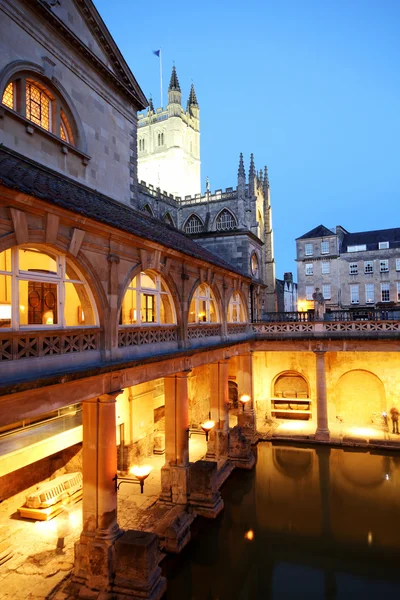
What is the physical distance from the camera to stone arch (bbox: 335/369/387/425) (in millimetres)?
25000

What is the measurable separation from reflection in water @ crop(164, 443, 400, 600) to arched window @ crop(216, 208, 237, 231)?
2637 cm

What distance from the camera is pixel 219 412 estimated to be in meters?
19.2

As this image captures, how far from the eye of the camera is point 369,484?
17.2 metres

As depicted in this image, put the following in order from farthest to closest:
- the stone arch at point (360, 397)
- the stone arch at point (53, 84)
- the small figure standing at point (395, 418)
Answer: the stone arch at point (360, 397) → the small figure standing at point (395, 418) → the stone arch at point (53, 84)

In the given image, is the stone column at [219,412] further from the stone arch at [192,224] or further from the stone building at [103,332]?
the stone arch at [192,224]

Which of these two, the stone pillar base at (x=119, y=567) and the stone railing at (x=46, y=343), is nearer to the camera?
the stone railing at (x=46, y=343)

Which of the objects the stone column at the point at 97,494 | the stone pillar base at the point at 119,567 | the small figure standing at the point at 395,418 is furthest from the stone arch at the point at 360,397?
the stone column at the point at 97,494

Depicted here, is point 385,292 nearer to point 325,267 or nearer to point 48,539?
point 325,267

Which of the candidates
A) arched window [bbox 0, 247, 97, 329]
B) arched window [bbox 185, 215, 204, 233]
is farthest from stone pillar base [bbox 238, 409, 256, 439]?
arched window [bbox 185, 215, 204, 233]

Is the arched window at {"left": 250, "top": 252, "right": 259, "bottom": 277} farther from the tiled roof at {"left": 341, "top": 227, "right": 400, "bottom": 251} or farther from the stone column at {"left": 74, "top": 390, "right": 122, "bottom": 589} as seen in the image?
the stone column at {"left": 74, "top": 390, "right": 122, "bottom": 589}

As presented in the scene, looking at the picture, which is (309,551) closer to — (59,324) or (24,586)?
(24,586)

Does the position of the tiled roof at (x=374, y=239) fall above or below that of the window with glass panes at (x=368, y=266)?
above

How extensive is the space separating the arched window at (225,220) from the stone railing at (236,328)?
19402 mm

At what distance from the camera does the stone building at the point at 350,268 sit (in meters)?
46.2
